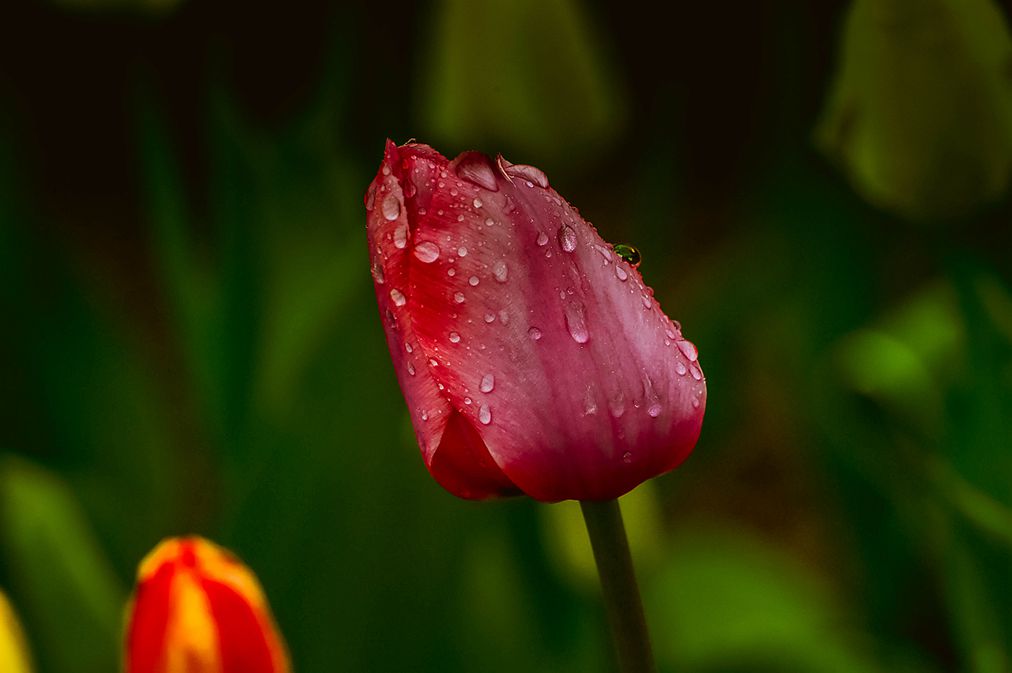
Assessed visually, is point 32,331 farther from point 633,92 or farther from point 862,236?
point 633,92

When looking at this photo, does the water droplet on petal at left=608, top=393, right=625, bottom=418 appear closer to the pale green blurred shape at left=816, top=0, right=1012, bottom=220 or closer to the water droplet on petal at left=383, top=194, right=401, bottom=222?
the water droplet on petal at left=383, top=194, right=401, bottom=222

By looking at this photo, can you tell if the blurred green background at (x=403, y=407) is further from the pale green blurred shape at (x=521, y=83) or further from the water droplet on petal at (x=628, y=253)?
the water droplet on petal at (x=628, y=253)

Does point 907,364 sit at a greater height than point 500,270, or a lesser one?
lesser

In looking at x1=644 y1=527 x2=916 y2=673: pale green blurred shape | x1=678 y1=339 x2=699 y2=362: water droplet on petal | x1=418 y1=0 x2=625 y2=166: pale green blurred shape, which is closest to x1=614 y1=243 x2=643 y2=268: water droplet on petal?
x1=678 y1=339 x2=699 y2=362: water droplet on petal

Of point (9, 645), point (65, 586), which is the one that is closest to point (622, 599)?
point (9, 645)

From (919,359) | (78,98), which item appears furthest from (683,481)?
(78,98)

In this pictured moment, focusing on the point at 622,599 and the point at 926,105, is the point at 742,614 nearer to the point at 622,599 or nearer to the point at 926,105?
the point at 926,105

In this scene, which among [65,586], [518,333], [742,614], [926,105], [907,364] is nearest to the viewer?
[518,333]
